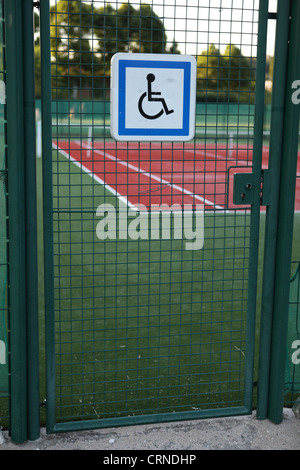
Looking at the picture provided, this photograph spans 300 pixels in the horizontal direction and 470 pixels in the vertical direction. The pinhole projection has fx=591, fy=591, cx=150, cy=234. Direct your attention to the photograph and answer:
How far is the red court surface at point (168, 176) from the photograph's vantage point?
348 cm

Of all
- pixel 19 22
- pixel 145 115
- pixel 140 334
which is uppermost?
pixel 19 22

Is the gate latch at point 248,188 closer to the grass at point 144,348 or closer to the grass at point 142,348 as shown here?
the grass at point 144,348

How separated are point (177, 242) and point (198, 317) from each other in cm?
325

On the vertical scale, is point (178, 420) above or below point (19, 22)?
Answer: below

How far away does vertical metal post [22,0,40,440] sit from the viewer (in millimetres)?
3144

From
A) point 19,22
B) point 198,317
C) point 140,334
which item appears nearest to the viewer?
point 19,22

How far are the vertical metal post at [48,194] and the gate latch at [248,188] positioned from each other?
43.9 inches

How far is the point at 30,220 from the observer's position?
3301mm

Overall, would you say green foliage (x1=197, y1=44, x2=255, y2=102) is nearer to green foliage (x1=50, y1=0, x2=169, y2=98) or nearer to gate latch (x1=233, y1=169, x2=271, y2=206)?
green foliage (x1=50, y1=0, x2=169, y2=98)

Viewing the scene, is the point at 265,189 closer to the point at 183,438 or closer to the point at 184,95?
the point at 184,95

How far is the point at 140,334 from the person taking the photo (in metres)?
5.60

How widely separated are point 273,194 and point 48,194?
4.48 ft

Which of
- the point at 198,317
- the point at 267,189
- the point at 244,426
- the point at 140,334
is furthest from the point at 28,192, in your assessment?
the point at 198,317
